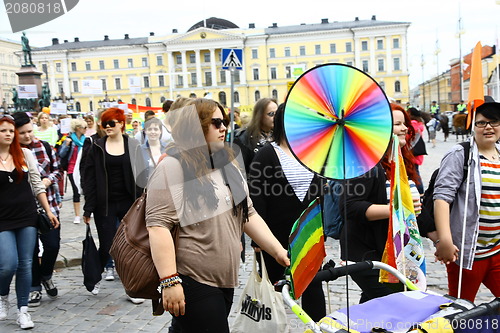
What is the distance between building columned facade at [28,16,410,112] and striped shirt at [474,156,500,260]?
306 feet

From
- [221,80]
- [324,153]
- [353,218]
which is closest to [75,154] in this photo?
[353,218]

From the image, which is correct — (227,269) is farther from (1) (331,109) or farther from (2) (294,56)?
(2) (294,56)

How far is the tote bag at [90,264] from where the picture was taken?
5.12 m

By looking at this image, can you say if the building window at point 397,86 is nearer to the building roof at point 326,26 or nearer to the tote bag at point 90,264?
the building roof at point 326,26

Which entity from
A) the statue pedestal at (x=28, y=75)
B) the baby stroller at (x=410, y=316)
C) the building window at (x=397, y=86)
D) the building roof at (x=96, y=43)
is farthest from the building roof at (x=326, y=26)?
the baby stroller at (x=410, y=316)

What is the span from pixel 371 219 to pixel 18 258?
297 cm

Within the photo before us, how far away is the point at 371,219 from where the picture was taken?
10.6 feet

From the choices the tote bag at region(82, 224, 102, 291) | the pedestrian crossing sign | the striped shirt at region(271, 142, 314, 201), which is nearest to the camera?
the striped shirt at region(271, 142, 314, 201)

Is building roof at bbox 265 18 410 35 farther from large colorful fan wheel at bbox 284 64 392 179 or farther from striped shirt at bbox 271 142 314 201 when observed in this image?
large colorful fan wheel at bbox 284 64 392 179

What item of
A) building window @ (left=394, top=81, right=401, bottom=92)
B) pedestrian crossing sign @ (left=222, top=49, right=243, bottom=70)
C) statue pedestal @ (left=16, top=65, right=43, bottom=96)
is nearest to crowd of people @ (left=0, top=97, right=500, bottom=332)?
pedestrian crossing sign @ (left=222, top=49, right=243, bottom=70)

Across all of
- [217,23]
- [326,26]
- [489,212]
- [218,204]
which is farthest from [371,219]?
[217,23]

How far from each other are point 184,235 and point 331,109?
95cm

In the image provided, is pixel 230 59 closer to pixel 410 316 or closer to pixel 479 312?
pixel 410 316

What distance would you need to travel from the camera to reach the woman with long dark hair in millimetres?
2484
